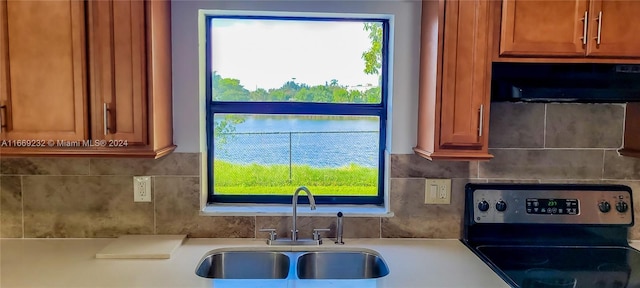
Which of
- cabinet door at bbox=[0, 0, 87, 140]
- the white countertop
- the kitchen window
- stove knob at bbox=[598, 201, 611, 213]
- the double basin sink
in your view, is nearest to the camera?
the white countertop

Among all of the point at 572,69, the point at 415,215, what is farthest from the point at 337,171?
the point at 572,69

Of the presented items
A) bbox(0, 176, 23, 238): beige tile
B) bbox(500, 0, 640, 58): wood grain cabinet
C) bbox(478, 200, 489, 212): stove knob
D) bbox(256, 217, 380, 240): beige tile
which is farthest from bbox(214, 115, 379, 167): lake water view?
bbox(0, 176, 23, 238): beige tile

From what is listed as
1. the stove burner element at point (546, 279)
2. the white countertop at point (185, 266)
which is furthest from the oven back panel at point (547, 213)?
the stove burner element at point (546, 279)

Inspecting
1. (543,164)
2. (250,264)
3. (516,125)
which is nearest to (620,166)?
(543,164)

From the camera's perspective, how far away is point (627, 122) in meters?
1.97

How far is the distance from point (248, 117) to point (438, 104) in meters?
0.89

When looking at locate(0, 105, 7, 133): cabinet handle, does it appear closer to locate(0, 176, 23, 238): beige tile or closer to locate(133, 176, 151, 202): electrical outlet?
locate(0, 176, 23, 238): beige tile

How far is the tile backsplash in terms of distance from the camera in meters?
1.91

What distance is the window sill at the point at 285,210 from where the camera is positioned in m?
1.96

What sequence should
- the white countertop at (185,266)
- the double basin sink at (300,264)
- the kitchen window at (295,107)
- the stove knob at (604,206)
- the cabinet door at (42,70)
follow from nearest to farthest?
the white countertop at (185,266)
the cabinet door at (42,70)
the double basin sink at (300,264)
the stove knob at (604,206)
the kitchen window at (295,107)

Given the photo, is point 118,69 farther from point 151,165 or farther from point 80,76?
point 151,165

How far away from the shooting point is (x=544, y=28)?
5.38 feet

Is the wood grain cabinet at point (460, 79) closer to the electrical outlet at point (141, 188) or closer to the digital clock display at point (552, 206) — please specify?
the digital clock display at point (552, 206)

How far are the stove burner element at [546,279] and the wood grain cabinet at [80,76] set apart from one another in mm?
1429
